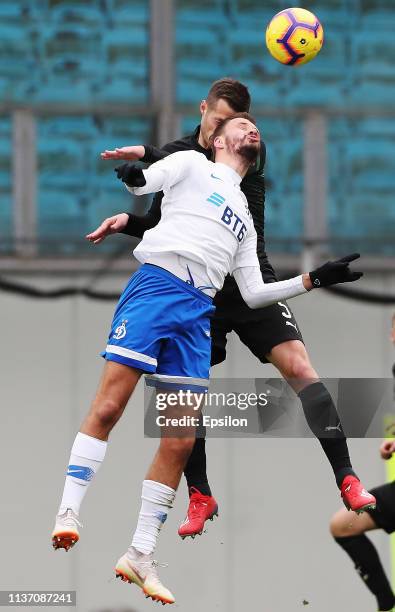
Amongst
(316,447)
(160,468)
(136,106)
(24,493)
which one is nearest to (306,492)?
(316,447)

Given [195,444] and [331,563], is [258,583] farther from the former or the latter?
[195,444]

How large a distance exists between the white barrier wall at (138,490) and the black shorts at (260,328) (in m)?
3.43

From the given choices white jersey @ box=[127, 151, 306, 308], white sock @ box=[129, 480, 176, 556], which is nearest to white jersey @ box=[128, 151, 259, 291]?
white jersey @ box=[127, 151, 306, 308]

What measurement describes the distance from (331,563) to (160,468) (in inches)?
163

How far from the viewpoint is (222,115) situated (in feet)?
26.6

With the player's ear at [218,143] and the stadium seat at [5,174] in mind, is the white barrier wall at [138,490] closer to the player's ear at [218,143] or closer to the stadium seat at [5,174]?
the stadium seat at [5,174]

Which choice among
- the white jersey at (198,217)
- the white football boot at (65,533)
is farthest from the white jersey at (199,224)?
the white football boot at (65,533)

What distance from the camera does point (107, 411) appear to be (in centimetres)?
762

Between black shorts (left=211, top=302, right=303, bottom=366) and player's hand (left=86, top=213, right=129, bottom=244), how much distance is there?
2.38 feet

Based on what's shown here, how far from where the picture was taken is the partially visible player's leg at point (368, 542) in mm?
9531

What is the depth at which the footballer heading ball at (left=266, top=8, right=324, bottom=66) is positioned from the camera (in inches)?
336

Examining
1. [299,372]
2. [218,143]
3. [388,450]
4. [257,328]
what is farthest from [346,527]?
[218,143]

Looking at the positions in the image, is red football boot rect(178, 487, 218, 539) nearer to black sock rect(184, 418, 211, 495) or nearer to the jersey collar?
black sock rect(184, 418, 211, 495)

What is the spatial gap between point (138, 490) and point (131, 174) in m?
4.81
